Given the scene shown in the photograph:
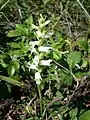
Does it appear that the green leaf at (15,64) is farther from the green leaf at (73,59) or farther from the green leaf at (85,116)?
the green leaf at (85,116)

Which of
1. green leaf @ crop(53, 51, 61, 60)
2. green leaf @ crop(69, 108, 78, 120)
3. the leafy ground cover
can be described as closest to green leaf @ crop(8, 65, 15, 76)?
the leafy ground cover

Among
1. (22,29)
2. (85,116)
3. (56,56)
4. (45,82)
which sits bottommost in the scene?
(85,116)

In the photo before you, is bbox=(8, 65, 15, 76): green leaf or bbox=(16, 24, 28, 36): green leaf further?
bbox=(16, 24, 28, 36): green leaf

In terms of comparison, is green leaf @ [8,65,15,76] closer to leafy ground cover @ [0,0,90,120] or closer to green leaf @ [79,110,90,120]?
leafy ground cover @ [0,0,90,120]

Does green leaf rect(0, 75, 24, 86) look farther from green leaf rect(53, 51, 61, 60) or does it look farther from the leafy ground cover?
green leaf rect(53, 51, 61, 60)

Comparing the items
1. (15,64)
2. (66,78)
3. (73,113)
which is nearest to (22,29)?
(15,64)

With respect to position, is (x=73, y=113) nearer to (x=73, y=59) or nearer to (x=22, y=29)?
(x=73, y=59)


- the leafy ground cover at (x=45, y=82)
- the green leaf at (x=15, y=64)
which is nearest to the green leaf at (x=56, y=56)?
the leafy ground cover at (x=45, y=82)

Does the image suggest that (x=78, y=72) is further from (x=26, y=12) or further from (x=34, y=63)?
(x=26, y=12)

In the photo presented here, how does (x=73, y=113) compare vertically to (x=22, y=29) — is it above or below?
below

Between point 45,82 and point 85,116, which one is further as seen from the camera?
point 45,82

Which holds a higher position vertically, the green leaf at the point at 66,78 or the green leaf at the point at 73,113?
the green leaf at the point at 66,78

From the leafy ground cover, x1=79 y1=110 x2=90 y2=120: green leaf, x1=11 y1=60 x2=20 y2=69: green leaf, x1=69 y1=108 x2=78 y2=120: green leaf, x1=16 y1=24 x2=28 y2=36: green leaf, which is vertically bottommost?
x1=79 y1=110 x2=90 y2=120: green leaf

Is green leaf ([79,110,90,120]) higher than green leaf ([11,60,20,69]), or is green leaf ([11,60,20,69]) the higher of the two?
green leaf ([11,60,20,69])
